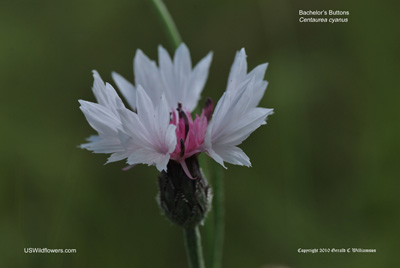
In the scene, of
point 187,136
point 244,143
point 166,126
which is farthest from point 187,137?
point 244,143

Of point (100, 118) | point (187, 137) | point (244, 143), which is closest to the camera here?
point (100, 118)

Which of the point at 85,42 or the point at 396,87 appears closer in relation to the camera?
the point at 396,87

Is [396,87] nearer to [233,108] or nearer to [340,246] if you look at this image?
[340,246]

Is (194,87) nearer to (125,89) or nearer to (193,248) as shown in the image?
(125,89)

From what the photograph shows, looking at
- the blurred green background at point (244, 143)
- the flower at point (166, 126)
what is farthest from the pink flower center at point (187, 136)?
the blurred green background at point (244, 143)

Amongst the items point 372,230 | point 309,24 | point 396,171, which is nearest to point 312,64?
point 309,24
